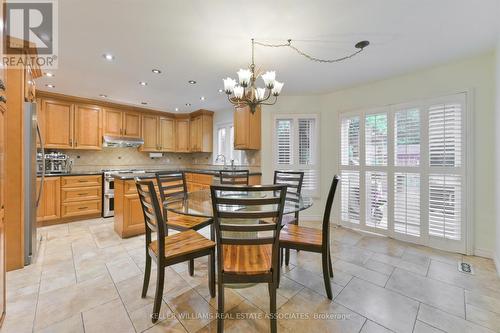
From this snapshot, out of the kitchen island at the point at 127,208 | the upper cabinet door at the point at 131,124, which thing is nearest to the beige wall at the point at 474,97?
the kitchen island at the point at 127,208

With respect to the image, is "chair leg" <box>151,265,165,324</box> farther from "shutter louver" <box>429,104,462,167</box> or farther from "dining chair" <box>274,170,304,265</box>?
"shutter louver" <box>429,104,462,167</box>

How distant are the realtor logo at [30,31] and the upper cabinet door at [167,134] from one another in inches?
107

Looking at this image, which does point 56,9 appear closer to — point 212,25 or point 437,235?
point 212,25

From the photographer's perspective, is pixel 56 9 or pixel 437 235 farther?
pixel 437 235

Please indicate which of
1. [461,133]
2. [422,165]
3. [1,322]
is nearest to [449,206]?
[422,165]

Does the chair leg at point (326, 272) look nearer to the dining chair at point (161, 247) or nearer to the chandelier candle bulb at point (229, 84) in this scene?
the dining chair at point (161, 247)

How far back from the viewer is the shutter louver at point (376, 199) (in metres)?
3.12

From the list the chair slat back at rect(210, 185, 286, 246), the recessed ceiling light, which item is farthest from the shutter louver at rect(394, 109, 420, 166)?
the recessed ceiling light

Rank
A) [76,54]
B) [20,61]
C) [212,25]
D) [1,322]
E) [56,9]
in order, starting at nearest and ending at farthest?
[1,322]
[56,9]
[212,25]
[20,61]
[76,54]

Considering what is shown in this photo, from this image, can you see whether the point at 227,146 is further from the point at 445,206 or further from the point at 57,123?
the point at 445,206

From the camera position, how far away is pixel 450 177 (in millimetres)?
2602

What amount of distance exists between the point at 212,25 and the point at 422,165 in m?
3.05

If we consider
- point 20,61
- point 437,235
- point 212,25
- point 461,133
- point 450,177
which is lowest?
point 437,235

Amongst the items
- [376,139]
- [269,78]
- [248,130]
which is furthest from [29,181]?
[376,139]
